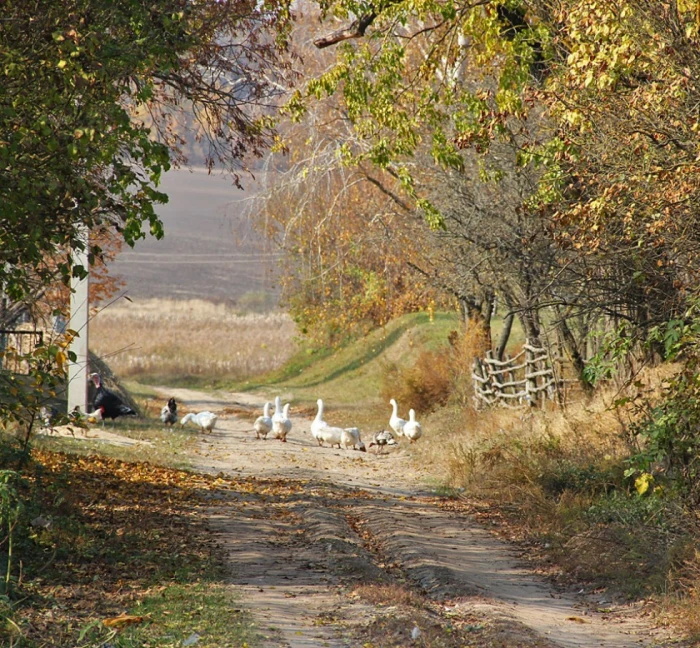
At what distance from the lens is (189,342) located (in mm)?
53031

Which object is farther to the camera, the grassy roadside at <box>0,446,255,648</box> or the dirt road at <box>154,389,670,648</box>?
the dirt road at <box>154,389,670,648</box>

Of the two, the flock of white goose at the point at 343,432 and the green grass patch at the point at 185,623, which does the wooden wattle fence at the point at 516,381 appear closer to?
the flock of white goose at the point at 343,432

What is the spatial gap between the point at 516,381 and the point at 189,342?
34.3m

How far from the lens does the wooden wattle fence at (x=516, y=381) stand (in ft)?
59.6

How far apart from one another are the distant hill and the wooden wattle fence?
6665 centimetres

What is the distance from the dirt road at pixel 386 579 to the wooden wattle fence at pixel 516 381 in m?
4.48

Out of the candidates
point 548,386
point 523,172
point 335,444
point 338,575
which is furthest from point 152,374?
point 338,575

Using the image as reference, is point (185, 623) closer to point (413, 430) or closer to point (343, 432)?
point (343, 432)

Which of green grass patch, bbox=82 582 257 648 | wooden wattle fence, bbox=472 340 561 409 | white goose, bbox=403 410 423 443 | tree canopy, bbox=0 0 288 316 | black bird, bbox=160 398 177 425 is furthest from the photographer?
black bird, bbox=160 398 177 425

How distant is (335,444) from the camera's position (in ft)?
68.2

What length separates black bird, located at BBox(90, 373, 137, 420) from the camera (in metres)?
20.6

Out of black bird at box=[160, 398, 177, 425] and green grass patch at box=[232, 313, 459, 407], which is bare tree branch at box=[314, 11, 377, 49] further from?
green grass patch at box=[232, 313, 459, 407]

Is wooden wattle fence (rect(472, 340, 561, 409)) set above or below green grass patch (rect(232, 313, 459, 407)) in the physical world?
above

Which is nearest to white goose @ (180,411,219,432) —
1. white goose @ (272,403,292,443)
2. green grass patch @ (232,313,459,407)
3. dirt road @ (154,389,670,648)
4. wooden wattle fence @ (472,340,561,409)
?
white goose @ (272,403,292,443)
